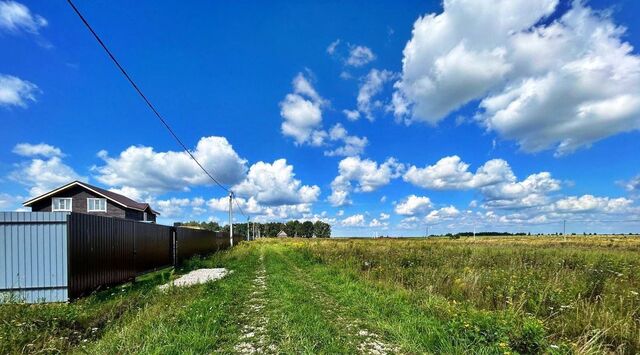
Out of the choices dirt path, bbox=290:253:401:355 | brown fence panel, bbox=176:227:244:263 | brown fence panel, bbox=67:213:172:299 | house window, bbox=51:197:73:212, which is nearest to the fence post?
brown fence panel, bbox=176:227:244:263

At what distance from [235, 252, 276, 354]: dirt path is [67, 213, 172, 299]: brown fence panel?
4.49 meters

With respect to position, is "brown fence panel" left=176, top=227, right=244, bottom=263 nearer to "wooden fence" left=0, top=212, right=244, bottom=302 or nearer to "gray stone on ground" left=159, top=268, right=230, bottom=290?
"gray stone on ground" left=159, top=268, right=230, bottom=290

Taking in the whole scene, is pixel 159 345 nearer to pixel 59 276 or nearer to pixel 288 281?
pixel 59 276

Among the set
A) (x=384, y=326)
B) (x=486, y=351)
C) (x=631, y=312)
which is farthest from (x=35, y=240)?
(x=631, y=312)

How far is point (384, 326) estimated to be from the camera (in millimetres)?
5590

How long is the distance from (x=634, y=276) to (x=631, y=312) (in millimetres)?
4226

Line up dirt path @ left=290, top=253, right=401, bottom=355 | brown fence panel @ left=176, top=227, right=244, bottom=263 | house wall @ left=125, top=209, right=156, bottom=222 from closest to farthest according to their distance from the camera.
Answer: dirt path @ left=290, top=253, right=401, bottom=355 → brown fence panel @ left=176, top=227, right=244, bottom=263 → house wall @ left=125, top=209, right=156, bottom=222

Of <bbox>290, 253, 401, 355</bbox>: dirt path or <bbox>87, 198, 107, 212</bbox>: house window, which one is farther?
<bbox>87, 198, 107, 212</bbox>: house window

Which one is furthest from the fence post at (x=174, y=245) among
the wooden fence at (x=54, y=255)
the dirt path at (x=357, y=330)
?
the dirt path at (x=357, y=330)

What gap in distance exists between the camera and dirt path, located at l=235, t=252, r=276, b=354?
4.75 metres

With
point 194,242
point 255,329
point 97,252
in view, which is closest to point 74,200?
point 194,242

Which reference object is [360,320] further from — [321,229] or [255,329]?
[321,229]

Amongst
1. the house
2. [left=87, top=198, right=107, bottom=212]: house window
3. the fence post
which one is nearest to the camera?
the fence post

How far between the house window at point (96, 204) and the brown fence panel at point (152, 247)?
21.2 meters
